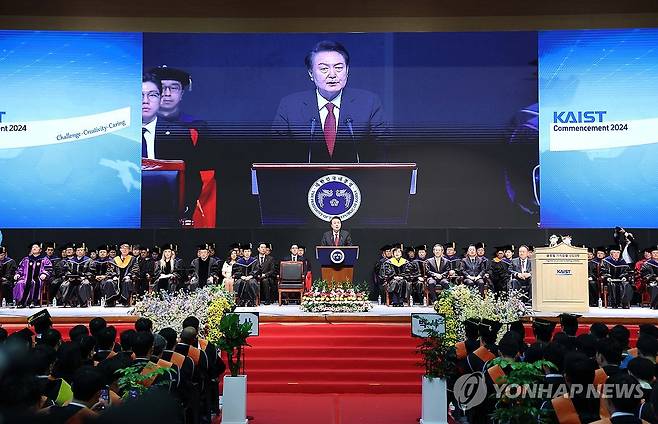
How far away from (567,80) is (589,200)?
244cm

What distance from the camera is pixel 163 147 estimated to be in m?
14.7

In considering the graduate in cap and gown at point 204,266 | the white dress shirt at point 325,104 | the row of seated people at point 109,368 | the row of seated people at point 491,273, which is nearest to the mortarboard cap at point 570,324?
the row of seated people at point 109,368

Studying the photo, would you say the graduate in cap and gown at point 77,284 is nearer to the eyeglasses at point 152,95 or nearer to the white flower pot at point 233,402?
the eyeglasses at point 152,95

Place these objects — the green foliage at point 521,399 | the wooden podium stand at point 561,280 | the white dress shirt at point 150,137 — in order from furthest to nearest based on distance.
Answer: the white dress shirt at point 150,137 < the wooden podium stand at point 561,280 < the green foliage at point 521,399

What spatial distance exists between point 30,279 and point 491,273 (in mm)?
8207

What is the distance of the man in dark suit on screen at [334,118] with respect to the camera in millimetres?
14820

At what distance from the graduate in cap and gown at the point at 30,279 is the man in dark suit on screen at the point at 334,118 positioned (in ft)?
16.7

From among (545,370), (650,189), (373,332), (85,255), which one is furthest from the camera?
(650,189)

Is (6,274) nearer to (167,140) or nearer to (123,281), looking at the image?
(123,281)

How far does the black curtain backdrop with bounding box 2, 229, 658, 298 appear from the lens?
1441 cm

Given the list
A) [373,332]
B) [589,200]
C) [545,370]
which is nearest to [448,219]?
[589,200]

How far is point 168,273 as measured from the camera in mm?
13281

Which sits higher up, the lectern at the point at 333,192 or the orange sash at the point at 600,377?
the lectern at the point at 333,192

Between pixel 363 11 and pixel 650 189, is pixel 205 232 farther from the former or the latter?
pixel 650 189
